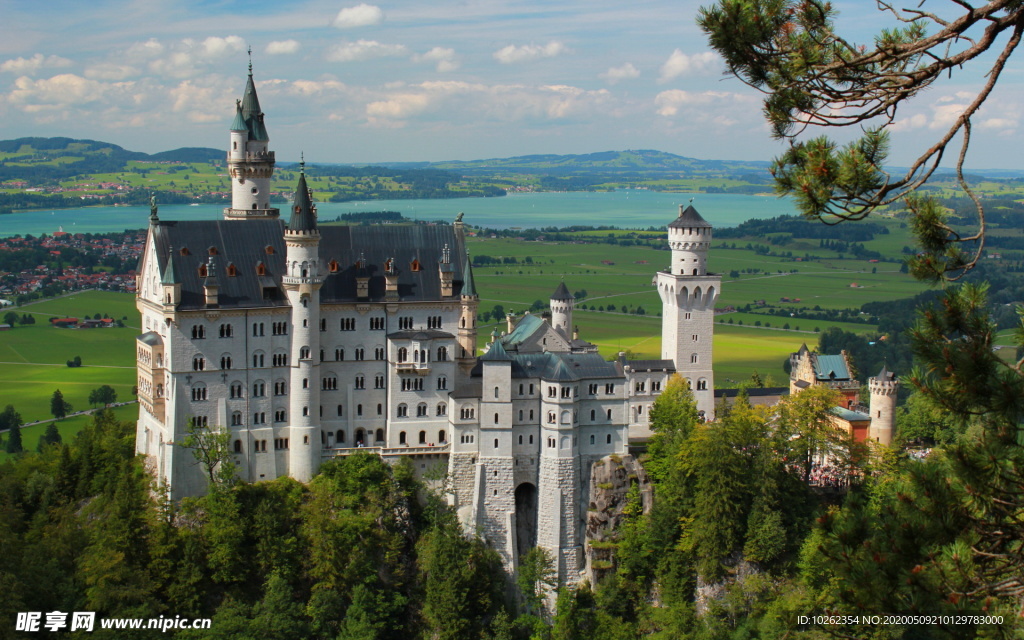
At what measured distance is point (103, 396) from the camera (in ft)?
394

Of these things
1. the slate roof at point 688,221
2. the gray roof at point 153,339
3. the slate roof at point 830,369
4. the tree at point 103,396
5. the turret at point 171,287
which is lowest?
the tree at point 103,396

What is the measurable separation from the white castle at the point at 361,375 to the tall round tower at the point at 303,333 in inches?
3.9

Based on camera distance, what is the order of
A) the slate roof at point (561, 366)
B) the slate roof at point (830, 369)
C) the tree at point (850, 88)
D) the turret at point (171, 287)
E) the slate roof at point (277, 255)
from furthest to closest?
the slate roof at point (830, 369) → the slate roof at point (561, 366) → the slate roof at point (277, 255) → the turret at point (171, 287) → the tree at point (850, 88)

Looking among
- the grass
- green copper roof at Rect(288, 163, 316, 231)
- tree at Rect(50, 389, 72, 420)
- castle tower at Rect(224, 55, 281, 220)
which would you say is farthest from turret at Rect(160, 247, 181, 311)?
tree at Rect(50, 389, 72, 420)

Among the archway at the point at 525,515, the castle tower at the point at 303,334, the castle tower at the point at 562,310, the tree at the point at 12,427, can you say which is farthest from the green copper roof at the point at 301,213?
the tree at the point at 12,427

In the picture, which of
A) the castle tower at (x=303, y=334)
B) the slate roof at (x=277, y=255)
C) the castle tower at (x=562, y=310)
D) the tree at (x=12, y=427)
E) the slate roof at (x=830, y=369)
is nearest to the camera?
the slate roof at (x=277, y=255)

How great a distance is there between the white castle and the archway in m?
0.09

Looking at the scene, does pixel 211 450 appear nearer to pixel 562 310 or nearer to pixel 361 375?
pixel 361 375

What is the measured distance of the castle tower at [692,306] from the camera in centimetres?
7700

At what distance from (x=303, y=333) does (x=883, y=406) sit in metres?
40.1

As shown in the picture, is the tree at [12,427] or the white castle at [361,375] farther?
the tree at [12,427]

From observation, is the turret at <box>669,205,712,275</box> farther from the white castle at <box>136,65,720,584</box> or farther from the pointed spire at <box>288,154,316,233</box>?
the pointed spire at <box>288,154,316,233</box>

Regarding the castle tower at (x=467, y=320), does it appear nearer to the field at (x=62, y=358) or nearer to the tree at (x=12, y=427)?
the tree at (x=12, y=427)

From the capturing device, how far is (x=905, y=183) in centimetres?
1944
